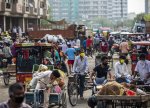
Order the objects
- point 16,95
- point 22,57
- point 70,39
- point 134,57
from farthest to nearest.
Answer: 1. point 70,39
2. point 134,57
3. point 22,57
4. point 16,95

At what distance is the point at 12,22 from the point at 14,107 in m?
52.3

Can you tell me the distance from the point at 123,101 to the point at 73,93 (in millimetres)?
4986

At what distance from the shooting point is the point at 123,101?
34.0 ft

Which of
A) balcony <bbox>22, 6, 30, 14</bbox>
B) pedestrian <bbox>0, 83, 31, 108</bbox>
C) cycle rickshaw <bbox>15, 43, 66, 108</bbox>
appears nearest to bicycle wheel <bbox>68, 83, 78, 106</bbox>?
cycle rickshaw <bbox>15, 43, 66, 108</bbox>

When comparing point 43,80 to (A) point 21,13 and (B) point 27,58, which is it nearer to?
(B) point 27,58

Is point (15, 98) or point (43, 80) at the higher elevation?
point (15, 98)

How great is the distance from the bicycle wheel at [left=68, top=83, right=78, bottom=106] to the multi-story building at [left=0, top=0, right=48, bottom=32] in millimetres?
33859

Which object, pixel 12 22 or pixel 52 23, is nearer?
pixel 52 23

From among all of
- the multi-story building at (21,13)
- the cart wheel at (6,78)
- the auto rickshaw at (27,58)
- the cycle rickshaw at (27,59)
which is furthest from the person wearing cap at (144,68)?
the multi-story building at (21,13)

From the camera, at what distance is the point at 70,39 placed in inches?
1665

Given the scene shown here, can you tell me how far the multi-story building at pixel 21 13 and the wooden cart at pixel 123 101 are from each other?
1526 inches

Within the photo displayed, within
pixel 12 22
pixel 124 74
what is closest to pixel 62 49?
pixel 124 74

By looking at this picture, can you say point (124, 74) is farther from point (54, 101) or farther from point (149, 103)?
point (149, 103)

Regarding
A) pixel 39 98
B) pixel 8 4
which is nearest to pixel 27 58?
pixel 39 98
